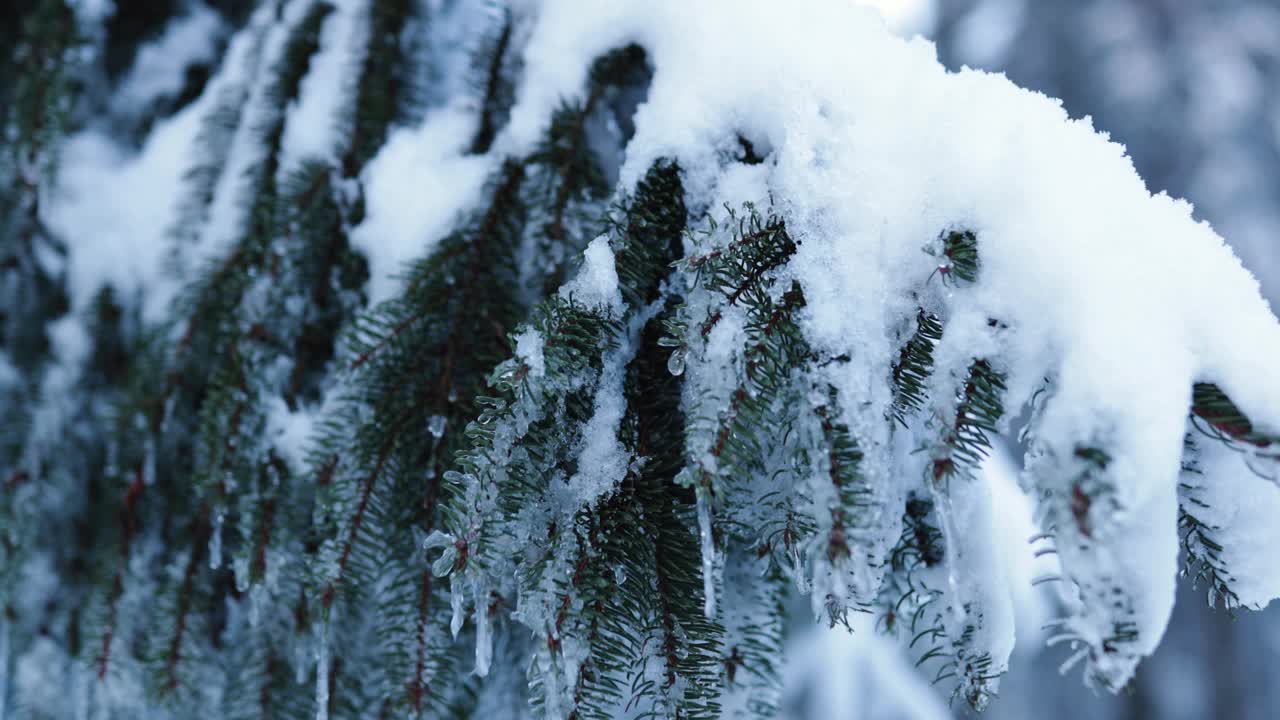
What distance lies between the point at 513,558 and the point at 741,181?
19.7 inches

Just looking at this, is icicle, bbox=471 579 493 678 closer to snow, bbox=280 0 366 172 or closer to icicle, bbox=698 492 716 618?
icicle, bbox=698 492 716 618

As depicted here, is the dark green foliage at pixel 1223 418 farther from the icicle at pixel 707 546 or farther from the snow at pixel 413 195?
the snow at pixel 413 195

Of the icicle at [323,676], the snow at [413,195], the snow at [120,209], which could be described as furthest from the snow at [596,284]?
the snow at [120,209]

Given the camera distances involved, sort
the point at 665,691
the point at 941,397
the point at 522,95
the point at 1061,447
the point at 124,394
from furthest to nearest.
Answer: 1. the point at 124,394
2. the point at 522,95
3. the point at 665,691
4. the point at 941,397
5. the point at 1061,447

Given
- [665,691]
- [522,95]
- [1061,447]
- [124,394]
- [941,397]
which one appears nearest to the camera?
[1061,447]

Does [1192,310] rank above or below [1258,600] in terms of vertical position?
above

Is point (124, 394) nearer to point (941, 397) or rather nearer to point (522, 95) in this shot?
point (522, 95)

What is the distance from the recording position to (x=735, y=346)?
73 centimetres

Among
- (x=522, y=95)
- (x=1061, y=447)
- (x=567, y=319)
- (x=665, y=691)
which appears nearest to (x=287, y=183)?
(x=522, y=95)

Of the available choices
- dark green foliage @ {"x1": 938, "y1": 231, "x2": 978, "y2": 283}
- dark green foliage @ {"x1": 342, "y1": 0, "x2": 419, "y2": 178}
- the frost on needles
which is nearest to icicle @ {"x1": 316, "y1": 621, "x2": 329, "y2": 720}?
the frost on needles

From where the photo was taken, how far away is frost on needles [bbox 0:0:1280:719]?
2.21 feet

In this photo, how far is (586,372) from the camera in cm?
83

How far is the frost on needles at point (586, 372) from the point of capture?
67cm

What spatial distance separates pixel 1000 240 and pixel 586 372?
44 cm
